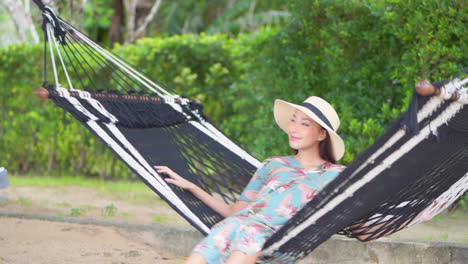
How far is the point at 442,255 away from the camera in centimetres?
321

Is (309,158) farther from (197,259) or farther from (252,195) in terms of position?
(197,259)

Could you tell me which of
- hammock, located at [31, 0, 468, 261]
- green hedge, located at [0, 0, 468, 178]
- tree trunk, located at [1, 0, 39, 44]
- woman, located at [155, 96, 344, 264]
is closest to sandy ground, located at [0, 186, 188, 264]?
hammock, located at [31, 0, 468, 261]

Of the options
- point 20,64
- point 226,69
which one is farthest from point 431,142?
point 20,64

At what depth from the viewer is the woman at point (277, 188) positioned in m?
2.27

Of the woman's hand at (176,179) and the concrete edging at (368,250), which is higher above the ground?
the woman's hand at (176,179)

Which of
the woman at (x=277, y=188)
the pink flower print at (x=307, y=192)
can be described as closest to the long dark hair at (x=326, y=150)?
the woman at (x=277, y=188)

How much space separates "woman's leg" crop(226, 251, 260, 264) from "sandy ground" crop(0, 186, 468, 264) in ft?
3.78

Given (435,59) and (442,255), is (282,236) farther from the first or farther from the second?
(435,59)

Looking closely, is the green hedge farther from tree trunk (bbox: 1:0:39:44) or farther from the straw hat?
tree trunk (bbox: 1:0:39:44)

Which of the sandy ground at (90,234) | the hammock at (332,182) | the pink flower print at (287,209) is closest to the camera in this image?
the hammock at (332,182)

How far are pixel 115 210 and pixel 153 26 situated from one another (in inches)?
453

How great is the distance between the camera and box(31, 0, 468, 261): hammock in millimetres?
2066

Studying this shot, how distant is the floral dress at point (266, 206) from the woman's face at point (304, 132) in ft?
0.24

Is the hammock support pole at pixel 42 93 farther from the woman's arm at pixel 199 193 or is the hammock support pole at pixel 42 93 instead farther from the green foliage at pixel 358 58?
the green foliage at pixel 358 58
